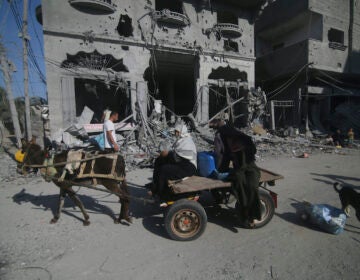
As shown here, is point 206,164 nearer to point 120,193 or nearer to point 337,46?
point 120,193

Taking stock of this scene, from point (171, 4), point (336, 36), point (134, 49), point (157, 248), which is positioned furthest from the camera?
point (336, 36)

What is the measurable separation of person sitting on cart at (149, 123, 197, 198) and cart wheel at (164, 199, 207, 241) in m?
0.42

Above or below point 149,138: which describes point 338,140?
below

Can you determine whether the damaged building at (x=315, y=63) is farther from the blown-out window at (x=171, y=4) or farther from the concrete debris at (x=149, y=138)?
the blown-out window at (x=171, y=4)

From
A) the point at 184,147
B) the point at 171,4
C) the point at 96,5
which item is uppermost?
the point at 171,4

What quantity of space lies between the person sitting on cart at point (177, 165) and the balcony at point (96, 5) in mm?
9695

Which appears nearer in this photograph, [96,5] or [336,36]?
[96,5]

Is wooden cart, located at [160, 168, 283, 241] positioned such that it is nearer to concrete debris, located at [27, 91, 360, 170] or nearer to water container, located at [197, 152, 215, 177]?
water container, located at [197, 152, 215, 177]

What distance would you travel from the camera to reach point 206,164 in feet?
12.0

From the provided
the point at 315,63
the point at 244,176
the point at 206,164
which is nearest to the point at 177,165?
the point at 206,164

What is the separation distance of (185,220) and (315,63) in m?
16.7

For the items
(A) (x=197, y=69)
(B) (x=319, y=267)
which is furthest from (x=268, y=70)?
(B) (x=319, y=267)

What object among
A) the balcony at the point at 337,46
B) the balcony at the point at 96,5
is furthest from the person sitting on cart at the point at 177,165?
the balcony at the point at 337,46

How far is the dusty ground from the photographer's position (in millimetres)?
2445
